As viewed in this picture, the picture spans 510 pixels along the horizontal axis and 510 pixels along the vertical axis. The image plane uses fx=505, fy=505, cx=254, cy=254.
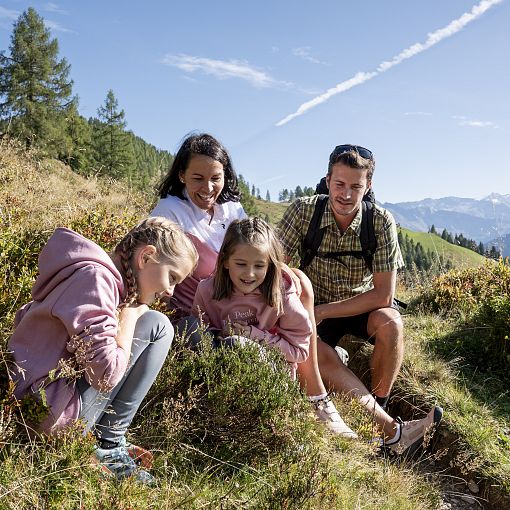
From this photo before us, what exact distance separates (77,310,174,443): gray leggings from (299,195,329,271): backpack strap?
2084 mm

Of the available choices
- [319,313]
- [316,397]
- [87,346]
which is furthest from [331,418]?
[87,346]

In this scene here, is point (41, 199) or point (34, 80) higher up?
point (34, 80)

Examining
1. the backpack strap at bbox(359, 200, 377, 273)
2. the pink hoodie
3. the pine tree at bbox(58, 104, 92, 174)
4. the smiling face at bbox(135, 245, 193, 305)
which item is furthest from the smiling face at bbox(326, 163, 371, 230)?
the pine tree at bbox(58, 104, 92, 174)

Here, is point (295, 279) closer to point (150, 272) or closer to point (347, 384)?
point (347, 384)

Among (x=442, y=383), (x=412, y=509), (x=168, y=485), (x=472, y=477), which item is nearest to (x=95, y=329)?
(x=168, y=485)

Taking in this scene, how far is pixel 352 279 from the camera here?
4.47 m

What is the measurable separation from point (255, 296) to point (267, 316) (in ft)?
0.57

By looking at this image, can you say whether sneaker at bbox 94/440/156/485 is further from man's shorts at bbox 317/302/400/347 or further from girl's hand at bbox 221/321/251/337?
man's shorts at bbox 317/302/400/347

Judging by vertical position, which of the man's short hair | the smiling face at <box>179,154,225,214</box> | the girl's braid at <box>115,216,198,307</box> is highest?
the man's short hair

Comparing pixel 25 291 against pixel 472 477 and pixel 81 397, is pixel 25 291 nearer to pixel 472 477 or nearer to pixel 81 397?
pixel 81 397

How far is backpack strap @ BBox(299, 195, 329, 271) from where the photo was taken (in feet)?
14.3

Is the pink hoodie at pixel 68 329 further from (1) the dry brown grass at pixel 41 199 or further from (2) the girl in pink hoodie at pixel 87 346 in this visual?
(1) the dry brown grass at pixel 41 199

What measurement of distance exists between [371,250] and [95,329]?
2.74 metres

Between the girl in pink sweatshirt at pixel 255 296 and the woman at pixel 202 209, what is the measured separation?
19 centimetres
